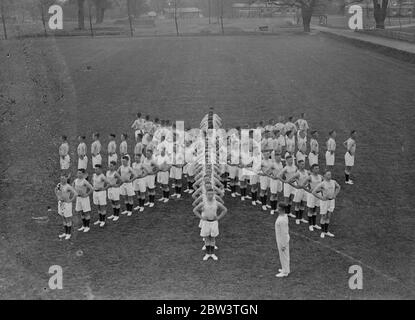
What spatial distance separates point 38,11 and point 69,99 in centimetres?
6060

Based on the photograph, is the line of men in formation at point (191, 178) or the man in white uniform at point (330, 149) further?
the man in white uniform at point (330, 149)

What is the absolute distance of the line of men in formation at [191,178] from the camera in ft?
52.5

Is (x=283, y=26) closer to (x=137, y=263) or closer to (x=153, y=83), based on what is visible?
(x=153, y=83)

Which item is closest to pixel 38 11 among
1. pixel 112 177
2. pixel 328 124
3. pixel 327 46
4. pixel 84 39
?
pixel 84 39

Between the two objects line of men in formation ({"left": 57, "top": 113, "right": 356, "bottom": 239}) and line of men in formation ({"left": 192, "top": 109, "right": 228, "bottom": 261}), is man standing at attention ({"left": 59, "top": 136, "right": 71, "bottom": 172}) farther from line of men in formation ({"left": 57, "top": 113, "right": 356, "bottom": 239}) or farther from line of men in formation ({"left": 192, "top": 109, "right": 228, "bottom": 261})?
line of men in formation ({"left": 192, "top": 109, "right": 228, "bottom": 261})

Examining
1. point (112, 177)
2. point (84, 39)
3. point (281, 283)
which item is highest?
point (84, 39)

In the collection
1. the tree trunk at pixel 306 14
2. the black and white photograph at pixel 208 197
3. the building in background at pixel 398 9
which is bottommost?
the black and white photograph at pixel 208 197

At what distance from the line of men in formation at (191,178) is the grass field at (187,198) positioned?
2.27 feet

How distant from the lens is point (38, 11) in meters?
90.1

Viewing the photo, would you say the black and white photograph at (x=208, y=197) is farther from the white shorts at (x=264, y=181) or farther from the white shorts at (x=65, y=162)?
the white shorts at (x=65, y=162)

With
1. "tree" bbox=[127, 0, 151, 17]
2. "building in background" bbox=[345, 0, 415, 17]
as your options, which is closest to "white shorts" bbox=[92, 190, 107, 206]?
"building in background" bbox=[345, 0, 415, 17]

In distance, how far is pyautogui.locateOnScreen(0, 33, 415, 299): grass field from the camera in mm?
13195

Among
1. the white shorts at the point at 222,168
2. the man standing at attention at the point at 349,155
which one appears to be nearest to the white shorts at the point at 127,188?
the white shorts at the point at 222,168
